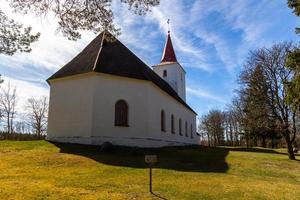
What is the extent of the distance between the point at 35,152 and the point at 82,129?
5129mm

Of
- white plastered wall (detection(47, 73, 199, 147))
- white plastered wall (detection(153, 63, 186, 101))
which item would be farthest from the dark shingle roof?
white plastered wall (detection(153, 63, 186, 101))

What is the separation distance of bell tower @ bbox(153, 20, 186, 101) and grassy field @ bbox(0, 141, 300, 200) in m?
24.0

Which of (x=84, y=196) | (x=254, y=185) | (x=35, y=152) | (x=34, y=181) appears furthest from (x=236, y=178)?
(x=35, y=152)

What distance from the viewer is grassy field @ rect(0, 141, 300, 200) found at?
10.7m

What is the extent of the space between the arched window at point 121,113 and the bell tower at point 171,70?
64.8ft

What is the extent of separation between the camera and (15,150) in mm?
20031

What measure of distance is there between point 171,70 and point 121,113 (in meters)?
21.2

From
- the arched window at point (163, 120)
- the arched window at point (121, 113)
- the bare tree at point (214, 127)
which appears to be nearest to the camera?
the arched window at point (121, 113)

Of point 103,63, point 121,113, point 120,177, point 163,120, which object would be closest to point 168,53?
point 163,120

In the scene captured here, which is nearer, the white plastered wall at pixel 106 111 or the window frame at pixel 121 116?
the white plastered wall at pixel 106 111

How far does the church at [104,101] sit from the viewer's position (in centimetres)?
2411

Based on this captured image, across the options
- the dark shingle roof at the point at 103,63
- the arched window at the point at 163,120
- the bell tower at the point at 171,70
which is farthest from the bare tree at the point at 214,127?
the dark shingle roof at the point at 103,63

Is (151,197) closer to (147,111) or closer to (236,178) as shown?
(236,178)

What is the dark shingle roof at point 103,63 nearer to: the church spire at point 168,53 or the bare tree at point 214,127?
the church spire at point 168,53
